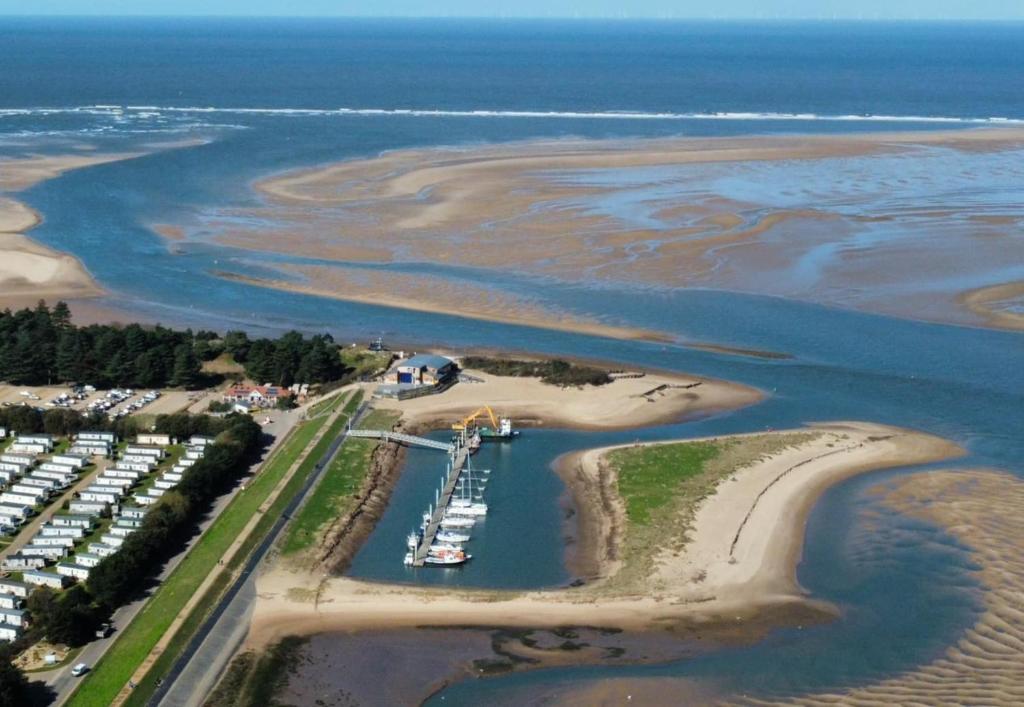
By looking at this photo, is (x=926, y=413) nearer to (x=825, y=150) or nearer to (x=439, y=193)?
(x=439, y=193)

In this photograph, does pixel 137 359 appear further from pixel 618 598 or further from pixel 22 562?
pixel 618 598

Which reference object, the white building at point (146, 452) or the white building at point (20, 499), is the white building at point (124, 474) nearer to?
the white building at point (146, 452)

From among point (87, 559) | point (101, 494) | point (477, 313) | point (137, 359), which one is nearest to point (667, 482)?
point (101, 494)

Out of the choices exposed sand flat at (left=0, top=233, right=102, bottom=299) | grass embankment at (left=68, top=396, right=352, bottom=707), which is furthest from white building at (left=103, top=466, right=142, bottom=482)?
exposed sand flat at (left=0, top=233, right=102, bottom=299)

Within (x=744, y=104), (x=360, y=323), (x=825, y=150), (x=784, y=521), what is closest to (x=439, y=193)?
(x=360, y=323)

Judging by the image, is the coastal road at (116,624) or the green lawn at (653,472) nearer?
the coastal road at (116,624)

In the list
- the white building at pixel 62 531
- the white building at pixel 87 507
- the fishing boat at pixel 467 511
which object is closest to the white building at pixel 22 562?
the white building at pixel 62 531

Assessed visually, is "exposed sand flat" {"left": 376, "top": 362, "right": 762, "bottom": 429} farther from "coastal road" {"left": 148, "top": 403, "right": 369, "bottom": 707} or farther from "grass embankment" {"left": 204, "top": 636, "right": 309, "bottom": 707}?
"grass embankment" {"left": 204, "top": 636, "right": 309, "bottom": 707}
